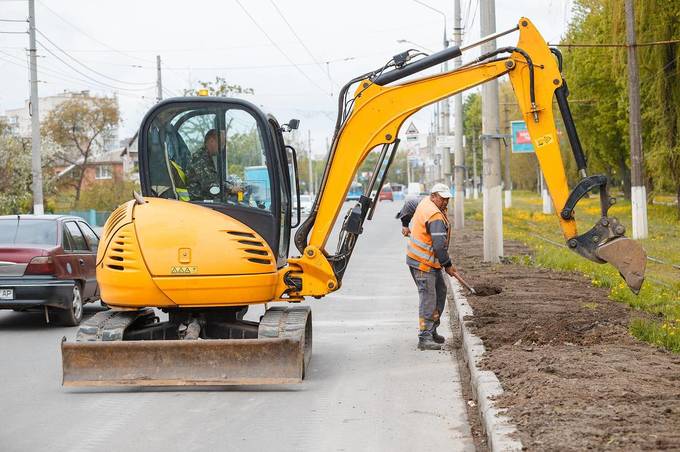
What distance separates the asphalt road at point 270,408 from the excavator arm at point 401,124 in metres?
1.26

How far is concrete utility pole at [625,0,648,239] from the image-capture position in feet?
97.8

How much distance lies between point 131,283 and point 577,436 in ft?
17.1

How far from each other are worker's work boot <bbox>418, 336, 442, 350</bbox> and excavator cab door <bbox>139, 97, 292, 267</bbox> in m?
2.18

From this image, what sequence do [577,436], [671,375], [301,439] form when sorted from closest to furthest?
[577,436] < [301,439] < [671,375]

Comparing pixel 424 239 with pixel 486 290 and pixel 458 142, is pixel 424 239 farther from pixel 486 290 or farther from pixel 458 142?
pixel 458 142

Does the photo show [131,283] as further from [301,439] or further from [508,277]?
[508,277]

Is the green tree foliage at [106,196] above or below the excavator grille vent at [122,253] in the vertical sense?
above

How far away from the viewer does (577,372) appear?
8.85 meters

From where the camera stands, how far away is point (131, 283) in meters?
10.4

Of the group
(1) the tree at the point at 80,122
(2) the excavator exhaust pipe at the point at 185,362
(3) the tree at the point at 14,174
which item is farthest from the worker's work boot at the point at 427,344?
(1) the tree at the point at 80,122

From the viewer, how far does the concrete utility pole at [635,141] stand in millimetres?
29797

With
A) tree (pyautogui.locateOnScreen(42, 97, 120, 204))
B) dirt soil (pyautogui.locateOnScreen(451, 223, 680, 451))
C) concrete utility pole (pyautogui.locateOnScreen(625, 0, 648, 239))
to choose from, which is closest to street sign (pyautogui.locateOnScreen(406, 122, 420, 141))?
concrete utility pole (pyautogui.locateOnScreen(625, 0, 648, 239))

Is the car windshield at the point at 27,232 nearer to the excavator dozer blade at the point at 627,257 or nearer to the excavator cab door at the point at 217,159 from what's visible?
the excavator cab door at the point at 217,159

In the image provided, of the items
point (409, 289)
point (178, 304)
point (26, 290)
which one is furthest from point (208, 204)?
point (409, 289)
